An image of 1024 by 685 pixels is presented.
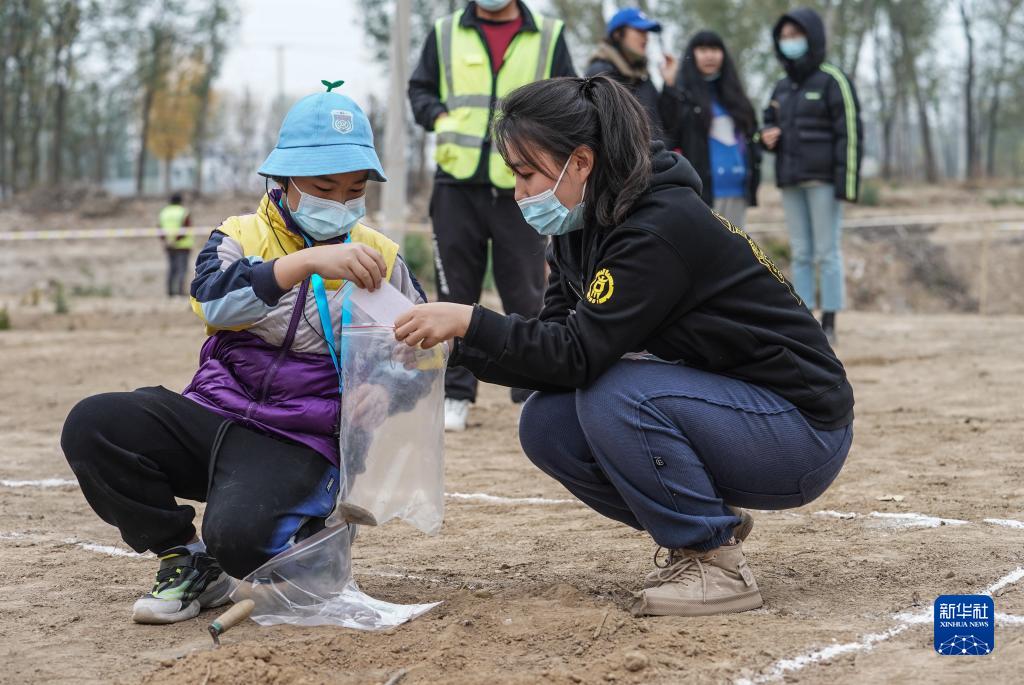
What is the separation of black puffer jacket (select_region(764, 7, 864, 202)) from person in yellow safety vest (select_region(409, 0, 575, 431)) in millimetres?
2961

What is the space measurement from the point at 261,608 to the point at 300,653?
1.27 ft

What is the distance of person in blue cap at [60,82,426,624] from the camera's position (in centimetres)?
302

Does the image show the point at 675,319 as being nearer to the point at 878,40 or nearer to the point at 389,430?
the point at 389,430

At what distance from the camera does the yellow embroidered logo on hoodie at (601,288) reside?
2865 mm

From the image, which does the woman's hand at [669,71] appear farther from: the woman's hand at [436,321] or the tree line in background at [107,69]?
the tree line in background at [107,69]

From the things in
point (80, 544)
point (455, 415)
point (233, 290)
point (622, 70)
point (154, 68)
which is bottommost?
point (80, 544)

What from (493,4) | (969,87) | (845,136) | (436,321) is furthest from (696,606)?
(969,87)

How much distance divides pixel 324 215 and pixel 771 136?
584 cm

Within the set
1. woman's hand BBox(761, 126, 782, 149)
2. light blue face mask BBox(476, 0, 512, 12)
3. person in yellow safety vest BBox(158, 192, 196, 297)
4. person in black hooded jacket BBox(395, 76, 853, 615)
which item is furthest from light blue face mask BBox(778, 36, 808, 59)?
person in yellow safety vest BBox(158, 192, 196, 297)

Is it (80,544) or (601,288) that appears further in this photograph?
(80,544)

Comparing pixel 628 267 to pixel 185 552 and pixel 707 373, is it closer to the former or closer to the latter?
pixel 707 373

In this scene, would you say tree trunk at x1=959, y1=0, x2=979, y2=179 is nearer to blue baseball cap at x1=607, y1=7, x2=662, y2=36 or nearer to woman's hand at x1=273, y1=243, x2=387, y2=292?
blue baseball cap at x1=607, y1=7, x2=662, y2=36

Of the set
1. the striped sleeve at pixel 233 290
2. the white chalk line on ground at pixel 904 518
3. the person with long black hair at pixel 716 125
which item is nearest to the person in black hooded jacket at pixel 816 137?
the person with long black hair at pixel 716 125

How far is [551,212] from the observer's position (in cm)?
302
